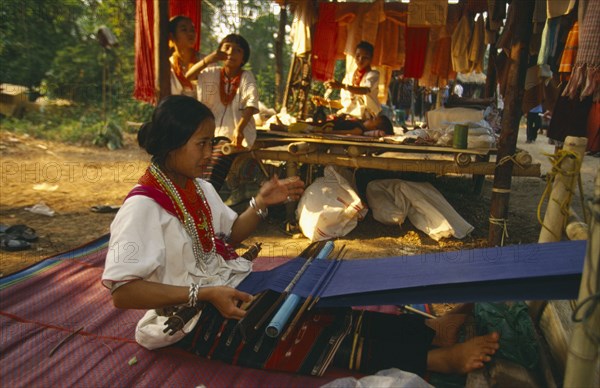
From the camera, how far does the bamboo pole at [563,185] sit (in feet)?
6.21

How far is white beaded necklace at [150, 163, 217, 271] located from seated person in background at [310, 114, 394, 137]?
344 cm

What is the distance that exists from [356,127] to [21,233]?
3.85m

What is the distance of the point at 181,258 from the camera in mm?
1759

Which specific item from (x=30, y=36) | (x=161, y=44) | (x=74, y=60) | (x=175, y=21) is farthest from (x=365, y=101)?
(x=30, y=36)

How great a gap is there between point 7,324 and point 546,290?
2.72 m

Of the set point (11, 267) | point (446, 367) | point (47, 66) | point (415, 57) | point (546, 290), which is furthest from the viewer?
point (47, 66)

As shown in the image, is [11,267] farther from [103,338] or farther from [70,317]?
[103,338]

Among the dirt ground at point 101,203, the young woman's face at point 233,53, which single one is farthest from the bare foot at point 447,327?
the young woman's face at point 233,53

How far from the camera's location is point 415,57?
7.64 m

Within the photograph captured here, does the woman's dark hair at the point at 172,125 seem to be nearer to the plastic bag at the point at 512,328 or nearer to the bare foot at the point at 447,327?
the bare foot at the point at 447,327

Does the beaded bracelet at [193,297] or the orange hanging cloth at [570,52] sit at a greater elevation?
the orange hanging cloth at [570,52]

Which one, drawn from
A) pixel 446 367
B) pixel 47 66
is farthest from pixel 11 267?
pixel 47 66

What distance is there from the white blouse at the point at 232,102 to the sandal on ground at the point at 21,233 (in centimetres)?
202

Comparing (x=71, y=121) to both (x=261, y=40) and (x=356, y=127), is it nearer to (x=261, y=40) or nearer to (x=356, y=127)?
(x=356, y=127)
